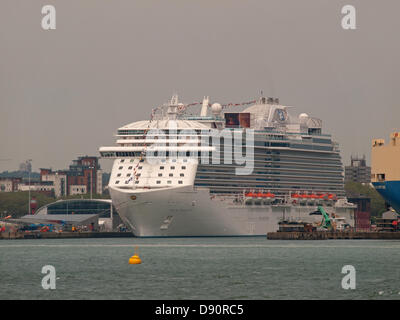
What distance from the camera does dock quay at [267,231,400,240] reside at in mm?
129500

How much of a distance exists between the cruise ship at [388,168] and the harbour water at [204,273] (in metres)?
27.2

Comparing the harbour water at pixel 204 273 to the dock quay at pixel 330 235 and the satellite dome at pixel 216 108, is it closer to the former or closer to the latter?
the dock quay at pixel 330 235

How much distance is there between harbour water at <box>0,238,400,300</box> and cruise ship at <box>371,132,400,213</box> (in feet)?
89.4

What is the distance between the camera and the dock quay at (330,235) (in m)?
130

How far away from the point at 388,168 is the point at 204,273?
66.6 metres

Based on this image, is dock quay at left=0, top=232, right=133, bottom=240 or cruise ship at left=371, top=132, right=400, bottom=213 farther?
dock quay at left=0, top=232, right=133, bottom=240

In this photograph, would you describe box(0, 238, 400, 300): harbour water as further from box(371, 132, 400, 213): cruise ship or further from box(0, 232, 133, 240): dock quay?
box(0, 232, 133, 240): dock quay

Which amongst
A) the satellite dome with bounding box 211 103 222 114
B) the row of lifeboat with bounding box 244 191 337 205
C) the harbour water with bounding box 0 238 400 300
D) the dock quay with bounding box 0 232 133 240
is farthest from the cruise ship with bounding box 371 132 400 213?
the dock quay with bounding box 0 232 133 240

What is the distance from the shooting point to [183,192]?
4968 inches

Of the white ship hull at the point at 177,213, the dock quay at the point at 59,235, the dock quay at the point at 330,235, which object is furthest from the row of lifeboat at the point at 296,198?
the dock quay at the point at 59,235

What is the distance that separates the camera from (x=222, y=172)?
437 ft

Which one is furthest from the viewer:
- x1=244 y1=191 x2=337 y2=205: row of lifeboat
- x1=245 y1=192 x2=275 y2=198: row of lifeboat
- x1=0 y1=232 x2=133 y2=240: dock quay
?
x1=0 y1=232 x2=133 y2=240: dock quay

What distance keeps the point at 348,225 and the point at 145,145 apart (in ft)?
111
